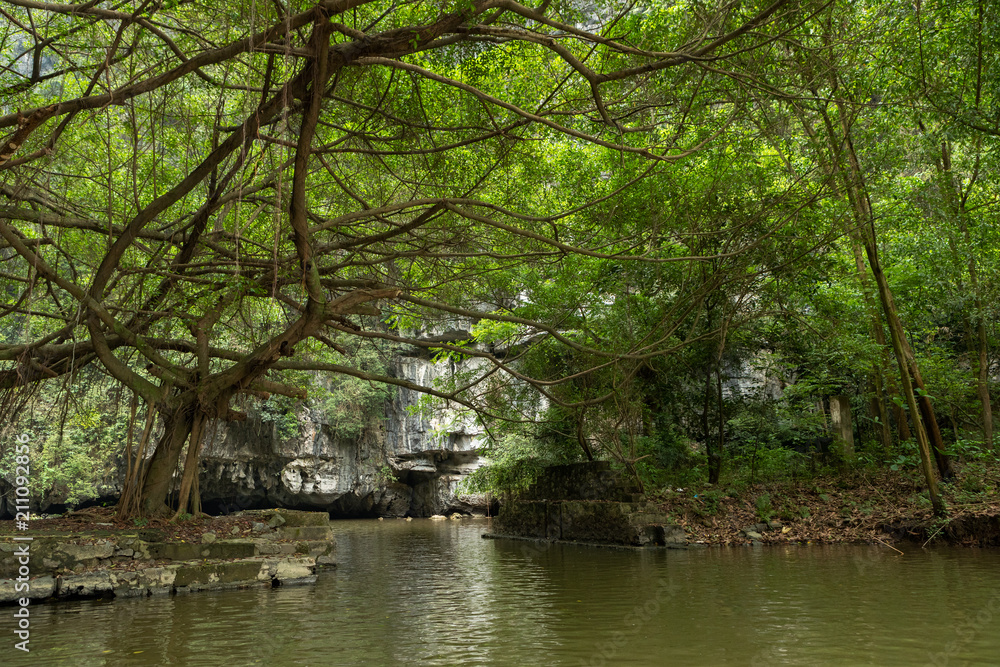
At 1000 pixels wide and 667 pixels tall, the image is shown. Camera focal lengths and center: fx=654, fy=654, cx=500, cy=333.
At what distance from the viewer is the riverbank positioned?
19.1 ft

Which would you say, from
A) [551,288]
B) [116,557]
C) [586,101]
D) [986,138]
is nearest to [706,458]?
[551,288]

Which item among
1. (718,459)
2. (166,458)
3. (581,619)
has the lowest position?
(581,619)

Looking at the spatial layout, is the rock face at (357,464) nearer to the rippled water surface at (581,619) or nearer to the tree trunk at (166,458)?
the tree trunk at (166,458)

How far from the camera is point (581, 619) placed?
15.6ft

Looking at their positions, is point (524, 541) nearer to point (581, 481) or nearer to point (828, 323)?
point (581, 481)

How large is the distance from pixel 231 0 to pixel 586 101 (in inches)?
115

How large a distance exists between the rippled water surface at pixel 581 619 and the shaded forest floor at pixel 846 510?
45.3 inches

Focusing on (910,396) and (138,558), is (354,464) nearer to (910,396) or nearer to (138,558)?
(138,558)

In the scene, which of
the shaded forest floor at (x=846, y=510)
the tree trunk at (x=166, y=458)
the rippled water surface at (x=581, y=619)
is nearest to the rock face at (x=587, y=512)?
the shaded forest floor at (x=846, y=510)

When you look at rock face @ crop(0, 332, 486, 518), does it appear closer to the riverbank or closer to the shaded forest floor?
the shaded forest floor

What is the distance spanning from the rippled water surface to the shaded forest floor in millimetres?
1150

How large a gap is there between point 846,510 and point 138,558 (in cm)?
993

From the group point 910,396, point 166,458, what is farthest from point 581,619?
point 910,396

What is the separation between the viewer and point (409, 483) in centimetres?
2856
